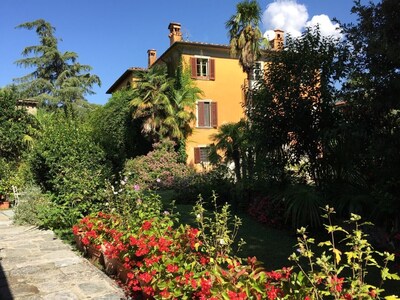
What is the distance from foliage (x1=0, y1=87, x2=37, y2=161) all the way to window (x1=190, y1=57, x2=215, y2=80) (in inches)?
385

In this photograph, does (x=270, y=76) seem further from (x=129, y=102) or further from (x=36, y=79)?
(x=36, y=79)

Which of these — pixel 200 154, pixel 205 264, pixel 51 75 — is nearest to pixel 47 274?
pixel 205 264

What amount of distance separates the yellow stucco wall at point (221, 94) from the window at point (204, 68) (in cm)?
23

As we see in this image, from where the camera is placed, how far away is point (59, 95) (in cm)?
3019

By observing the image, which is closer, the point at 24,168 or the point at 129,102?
the point at 24,168

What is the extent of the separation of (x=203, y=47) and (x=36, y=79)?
54.0ft

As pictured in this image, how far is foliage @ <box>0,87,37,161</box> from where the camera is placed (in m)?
14.2

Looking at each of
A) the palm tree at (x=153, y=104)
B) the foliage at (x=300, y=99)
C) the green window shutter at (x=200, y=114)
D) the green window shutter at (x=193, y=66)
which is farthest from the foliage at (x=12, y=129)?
the foliage at (x=300, y=99)

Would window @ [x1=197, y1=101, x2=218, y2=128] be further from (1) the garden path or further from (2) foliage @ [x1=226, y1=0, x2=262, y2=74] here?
(1) the garden path

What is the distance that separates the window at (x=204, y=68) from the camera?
2122 cm

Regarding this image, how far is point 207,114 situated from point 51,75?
1698 cm

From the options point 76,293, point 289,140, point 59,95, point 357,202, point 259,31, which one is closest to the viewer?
point 76,293

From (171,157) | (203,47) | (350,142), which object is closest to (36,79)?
(203,47)

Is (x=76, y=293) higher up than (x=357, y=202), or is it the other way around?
(x=357, y=202)
